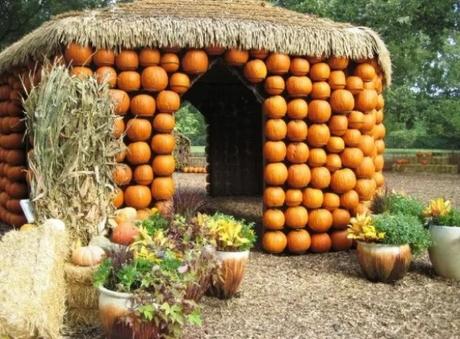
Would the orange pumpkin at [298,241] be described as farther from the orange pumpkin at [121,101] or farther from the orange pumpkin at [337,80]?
the orange pumpkin at [121,101]

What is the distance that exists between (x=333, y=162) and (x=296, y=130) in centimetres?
67

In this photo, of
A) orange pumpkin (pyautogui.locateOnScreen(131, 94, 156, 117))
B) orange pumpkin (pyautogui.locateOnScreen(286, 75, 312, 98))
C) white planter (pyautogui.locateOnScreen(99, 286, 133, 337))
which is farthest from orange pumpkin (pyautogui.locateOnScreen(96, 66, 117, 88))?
white planter (pyautogui.locateOnScreen(99, 286, 133, 337))

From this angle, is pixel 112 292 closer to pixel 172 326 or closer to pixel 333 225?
pixel 172 326

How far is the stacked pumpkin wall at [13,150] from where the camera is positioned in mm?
8469

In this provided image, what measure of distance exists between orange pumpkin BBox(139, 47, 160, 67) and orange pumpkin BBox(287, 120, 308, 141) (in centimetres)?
188

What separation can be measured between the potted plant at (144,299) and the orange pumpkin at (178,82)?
3252 mm

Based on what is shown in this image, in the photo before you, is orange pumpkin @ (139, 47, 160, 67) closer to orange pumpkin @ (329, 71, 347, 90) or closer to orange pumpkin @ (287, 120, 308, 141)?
orange pumpkin @ (287, 120, 308, 141)

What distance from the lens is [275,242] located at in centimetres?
735

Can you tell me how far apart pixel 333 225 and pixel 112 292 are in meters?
4.16

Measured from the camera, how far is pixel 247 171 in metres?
12.3

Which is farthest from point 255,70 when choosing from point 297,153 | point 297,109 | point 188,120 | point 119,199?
point 188,120

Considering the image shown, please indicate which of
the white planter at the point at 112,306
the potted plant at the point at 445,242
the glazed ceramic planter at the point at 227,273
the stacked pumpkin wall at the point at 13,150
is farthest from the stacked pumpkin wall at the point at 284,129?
the white planter at the point at 112,306

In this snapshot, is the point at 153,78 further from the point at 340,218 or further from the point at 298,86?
the point at 340,218

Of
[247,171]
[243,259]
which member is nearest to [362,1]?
[247,171]
